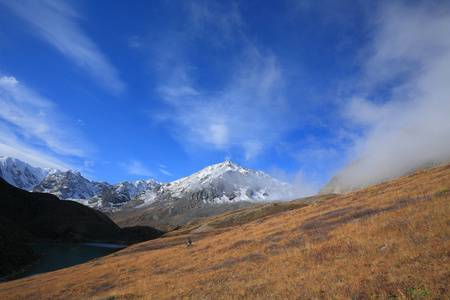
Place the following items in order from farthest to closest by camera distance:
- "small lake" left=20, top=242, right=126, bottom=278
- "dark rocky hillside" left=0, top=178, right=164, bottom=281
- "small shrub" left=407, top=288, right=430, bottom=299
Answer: "dark rocky hillside" left=0, top=178, right=164, bottom=281 < "small lake" left=20, top=242, right=126, bottom=278 < "small shrub" left=407, top=288, right=430, bottom=299

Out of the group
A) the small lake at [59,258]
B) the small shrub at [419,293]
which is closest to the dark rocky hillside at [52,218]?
the small lake at [59,258]

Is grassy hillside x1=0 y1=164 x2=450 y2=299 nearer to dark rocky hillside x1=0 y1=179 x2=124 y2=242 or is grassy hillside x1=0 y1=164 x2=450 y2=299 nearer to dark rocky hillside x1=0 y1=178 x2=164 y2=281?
dark rocky hillside x1=0 y1=178 x2=164 y2=281

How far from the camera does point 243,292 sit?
33.2 ft

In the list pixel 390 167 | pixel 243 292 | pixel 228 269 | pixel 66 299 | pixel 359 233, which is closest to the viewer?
pixel 243 292

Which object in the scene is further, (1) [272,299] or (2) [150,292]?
(2) [150,292]

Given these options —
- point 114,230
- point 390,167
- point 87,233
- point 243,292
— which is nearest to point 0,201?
point 87,233

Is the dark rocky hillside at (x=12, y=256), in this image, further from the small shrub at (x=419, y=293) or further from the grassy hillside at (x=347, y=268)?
the small shrub at (x=419, y=293)

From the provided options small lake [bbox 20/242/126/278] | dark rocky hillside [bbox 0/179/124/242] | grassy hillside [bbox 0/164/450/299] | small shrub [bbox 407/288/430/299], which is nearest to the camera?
small shrub [bbox 407/288/430/299]

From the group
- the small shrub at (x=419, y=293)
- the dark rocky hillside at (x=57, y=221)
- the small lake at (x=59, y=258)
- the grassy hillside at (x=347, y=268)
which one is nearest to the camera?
the small shrub at (x=419, y=293)

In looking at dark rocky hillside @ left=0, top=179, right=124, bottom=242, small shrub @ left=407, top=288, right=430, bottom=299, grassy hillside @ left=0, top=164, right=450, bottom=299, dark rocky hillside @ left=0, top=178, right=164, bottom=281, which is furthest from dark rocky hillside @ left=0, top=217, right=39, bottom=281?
small shrub @ left=407, top=288, right=430, bottom=299

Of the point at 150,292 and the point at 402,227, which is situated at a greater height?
the point at 402,227

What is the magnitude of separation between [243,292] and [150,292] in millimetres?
7874

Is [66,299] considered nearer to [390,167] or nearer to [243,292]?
[243,292]

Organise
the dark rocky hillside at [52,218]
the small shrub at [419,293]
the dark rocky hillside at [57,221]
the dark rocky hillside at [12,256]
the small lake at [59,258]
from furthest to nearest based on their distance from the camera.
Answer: the dark rocky hillside at [52,218] → the dark rocky hillside at [57,221] → the small lake at [59,258] → the dark rocky hillside at [12,256] → the small shrub at [419,293]
